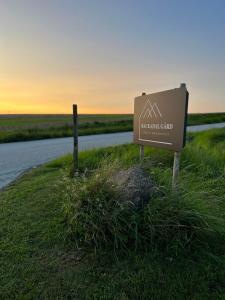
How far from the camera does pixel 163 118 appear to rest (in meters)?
4.34

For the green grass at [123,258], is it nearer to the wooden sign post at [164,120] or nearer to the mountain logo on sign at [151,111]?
the wooden sign post at [164,120]

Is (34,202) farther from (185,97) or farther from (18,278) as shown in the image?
(185,97)

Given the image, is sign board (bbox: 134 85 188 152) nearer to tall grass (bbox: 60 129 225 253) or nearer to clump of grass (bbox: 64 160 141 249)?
tall grass (bbox: 60 129 225 253)

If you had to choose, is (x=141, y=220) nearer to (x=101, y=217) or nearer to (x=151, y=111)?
(x=101, y=217)

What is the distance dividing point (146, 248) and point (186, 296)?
74cm

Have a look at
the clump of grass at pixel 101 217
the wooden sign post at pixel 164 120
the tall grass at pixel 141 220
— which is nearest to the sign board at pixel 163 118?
the wooden sign post at pixel 164 120

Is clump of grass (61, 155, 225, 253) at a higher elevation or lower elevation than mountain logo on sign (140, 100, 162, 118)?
lower

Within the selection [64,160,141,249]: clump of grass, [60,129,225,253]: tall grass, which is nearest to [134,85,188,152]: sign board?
[60,129,225,253]: tall grass

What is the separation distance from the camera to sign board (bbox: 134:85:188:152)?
12.7ft

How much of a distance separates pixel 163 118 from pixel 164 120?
50mm

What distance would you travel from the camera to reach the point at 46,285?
99.8 inches

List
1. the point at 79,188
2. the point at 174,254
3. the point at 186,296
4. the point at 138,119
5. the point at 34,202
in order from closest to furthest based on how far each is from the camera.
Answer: the point at 186,296 < the point at 174,254 < the point at 79,188 < the point at 34,202 < the point at 138,119

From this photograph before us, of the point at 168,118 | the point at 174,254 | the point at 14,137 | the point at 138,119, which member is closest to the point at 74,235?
the point at 174,254

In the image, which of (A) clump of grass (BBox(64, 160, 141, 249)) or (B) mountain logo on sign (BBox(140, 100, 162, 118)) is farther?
(B) mountain logo on sign (BBox(140, 100, 162, 118))
